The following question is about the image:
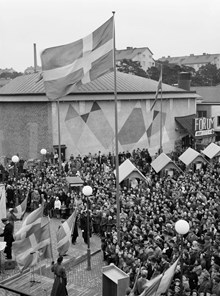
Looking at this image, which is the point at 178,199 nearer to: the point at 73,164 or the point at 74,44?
the point at 74,44

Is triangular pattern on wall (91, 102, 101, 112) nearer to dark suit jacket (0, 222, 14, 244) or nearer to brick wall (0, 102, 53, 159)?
brick wall (0, 102, 53, 159)

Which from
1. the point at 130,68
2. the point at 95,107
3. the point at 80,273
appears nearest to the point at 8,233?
the point at 80,273

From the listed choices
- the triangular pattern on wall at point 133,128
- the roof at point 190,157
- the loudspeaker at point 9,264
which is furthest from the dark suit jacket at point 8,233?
the triangular pattern on wall at point 133,128

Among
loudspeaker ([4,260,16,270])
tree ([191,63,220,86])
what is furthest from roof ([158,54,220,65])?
loudspeaker ([4,260,16,270])

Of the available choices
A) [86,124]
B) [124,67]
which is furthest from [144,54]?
[86,124]

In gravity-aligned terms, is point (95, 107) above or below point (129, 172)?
above

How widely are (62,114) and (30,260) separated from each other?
2046 cm

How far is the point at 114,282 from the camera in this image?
1048cm

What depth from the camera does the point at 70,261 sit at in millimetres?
14562

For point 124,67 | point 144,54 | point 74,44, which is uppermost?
point 144,54

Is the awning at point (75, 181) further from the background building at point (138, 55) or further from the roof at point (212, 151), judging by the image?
the background building at point (138, 55)

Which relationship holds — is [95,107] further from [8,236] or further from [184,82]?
[8,236]

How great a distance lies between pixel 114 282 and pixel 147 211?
638cm

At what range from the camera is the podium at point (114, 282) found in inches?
408
